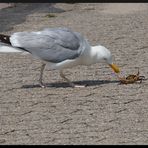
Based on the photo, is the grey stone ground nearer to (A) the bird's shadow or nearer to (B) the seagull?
(A) the bird's shadow

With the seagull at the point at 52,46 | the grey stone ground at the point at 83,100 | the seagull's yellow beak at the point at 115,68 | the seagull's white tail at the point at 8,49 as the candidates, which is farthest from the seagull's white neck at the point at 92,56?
the seagull's white tail at the point at 8,49

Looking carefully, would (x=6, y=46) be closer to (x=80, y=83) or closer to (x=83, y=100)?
(x=80, y=83)

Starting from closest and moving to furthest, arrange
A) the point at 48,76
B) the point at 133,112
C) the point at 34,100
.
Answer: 1. the point at 133,112
2. the point at 34,100
3. the point at 48,76

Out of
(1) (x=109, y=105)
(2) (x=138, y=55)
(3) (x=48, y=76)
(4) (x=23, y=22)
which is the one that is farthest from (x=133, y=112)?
(4) (x=23, y=22)

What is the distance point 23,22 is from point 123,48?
8.75 feet

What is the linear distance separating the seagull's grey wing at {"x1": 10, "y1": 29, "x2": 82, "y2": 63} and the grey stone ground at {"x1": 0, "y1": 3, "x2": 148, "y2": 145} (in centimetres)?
40

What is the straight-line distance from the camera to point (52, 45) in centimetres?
757

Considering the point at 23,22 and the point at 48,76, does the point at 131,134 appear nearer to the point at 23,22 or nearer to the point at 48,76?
the point at 48,76

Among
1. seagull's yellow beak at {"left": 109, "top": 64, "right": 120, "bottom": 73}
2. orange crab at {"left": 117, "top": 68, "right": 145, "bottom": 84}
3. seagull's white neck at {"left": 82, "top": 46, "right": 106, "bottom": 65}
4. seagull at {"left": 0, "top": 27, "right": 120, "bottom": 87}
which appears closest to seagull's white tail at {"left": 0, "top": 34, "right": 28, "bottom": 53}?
seagull at {"left": 0, "top": 27, "right": 120, "bottom": 87}

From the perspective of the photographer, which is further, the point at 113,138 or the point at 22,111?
the point at 22,111

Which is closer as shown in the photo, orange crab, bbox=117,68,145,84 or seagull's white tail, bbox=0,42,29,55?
seagull's white tail, bbox=0,42,29,55

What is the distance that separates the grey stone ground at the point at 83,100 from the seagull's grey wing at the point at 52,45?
1.30 feet

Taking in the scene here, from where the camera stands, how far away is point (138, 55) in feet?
30.3

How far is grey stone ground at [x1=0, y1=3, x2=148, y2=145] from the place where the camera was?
6086 mm
